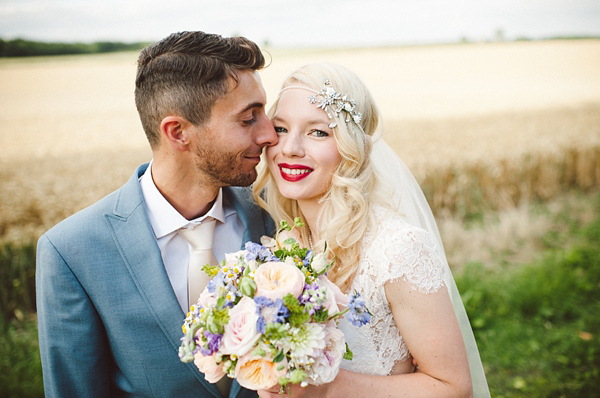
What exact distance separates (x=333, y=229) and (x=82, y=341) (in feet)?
5.22

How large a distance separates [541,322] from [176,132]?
5.09 meters

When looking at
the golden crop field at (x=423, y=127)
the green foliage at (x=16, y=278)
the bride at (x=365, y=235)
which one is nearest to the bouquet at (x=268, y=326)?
the bride at (x=365, y=235)

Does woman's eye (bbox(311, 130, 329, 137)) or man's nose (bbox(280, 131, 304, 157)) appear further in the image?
woman's eye (bbox(311, 130, 329, 137))

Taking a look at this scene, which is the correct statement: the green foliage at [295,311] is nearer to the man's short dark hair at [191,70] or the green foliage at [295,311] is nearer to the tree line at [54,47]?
the man's short dark hair at [191,70]

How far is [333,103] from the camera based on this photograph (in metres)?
2.70

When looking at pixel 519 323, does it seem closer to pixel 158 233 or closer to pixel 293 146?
pixel 293 146

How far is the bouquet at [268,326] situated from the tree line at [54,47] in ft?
50.2

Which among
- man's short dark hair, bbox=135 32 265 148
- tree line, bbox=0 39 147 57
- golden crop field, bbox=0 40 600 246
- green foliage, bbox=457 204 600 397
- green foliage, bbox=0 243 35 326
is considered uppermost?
tree line, bbox=0 39 147 57

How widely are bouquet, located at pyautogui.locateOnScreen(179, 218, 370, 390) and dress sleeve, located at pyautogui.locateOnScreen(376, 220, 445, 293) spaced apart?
636 millimetres

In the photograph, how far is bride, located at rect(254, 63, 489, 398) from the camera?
7.68 feet

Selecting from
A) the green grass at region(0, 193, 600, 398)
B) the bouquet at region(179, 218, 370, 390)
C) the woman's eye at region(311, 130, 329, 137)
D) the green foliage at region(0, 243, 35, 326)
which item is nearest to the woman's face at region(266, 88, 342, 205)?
the woman's eye at region(311, 130, 329, 137)

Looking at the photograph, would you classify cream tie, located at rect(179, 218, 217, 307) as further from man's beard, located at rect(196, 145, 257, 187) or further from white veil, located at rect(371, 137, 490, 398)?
white veil, located at rect(371, 137, 490, 398)

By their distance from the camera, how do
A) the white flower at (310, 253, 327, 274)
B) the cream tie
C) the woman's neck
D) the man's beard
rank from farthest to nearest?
the woman's neck < the man's beard < the cream tie < the white flower at (310, 253, 327, 274)

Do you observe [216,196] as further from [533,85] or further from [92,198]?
[533,85]
